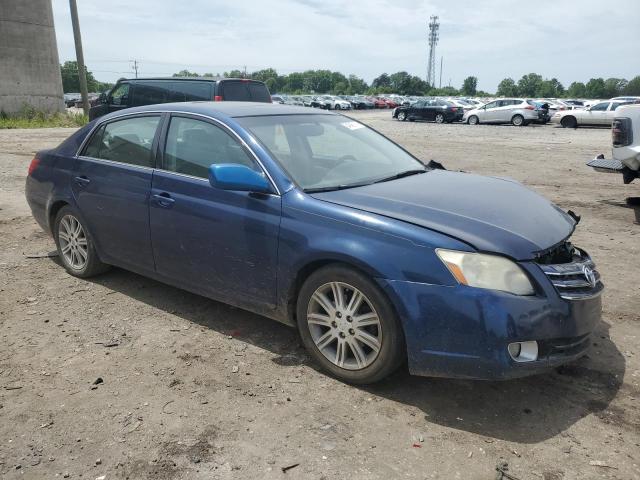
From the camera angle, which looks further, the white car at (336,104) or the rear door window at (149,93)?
the white car at (336,104)

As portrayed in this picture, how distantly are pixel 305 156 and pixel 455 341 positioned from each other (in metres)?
1.72

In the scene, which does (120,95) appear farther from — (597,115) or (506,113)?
(597,115)

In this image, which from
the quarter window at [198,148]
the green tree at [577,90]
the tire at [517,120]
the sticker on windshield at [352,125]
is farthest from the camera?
the green tree at [577,90]

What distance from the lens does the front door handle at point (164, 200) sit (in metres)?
4.16

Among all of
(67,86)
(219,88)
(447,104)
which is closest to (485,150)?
(219,88)

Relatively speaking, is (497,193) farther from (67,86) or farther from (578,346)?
(67,86)

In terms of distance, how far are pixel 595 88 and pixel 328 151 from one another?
113m

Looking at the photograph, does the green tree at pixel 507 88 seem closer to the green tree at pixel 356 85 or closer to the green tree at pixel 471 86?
the green tree at pixel 471 86

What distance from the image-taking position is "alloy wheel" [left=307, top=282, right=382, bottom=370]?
329 centimetres

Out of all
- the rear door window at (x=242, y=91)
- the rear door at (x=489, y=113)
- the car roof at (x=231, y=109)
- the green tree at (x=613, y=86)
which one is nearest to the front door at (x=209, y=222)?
the car roof at (x=231, y=109)

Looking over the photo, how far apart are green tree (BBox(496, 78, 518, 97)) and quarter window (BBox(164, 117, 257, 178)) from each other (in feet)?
400

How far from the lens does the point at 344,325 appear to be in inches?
133

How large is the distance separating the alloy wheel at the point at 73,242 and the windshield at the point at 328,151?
205 centimetres

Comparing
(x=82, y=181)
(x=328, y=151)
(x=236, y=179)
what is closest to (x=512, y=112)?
(x=328, y=151)
